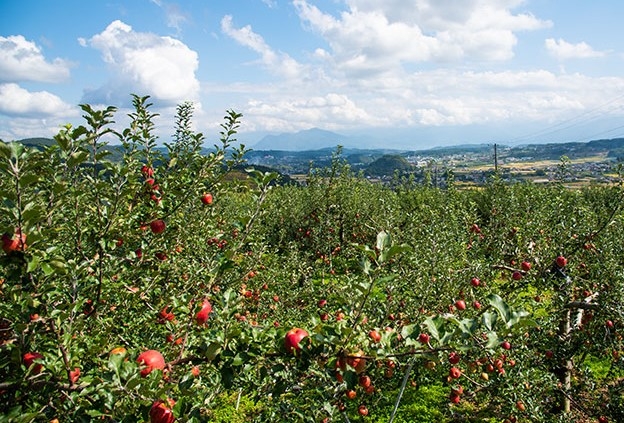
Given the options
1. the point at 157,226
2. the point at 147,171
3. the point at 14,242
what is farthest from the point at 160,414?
the point at 147,171

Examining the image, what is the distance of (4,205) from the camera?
2.10 m

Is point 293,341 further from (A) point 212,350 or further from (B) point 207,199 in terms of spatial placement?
(B) point 207,199

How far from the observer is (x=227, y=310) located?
7.57 feet

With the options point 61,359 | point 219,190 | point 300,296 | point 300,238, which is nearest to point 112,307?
point 61,359

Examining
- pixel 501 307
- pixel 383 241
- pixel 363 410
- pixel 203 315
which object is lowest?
pixel 363 410

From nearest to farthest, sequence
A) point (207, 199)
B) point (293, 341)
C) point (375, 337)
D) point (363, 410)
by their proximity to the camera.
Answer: point (293, 341)
point (375, 337)
point (207, 199)
point (363, 410)

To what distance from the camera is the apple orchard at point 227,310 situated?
210 cm

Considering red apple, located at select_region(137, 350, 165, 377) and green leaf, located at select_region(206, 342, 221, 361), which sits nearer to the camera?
green leaf, located at select_region(206, 342, 221, 361)

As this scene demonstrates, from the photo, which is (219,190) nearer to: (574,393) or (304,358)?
(304,358)

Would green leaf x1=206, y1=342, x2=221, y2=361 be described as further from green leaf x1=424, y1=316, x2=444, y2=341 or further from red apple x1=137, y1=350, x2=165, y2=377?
green leaf x1=424, y1=316, x2=444, y2=341

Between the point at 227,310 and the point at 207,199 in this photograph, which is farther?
the point at 207,199

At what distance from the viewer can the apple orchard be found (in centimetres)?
210

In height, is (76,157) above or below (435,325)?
above

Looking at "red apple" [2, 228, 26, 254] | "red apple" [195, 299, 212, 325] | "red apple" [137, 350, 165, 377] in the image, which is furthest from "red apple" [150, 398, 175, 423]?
"red apple" [2, 228, 26, 254]
